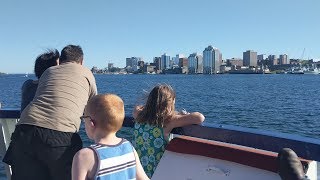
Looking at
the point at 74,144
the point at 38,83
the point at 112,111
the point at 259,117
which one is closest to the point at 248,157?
the point at 112,111

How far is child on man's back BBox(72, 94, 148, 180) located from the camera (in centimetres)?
232

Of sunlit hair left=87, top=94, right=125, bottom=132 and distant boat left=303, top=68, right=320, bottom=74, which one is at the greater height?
sunlit hair left=87, top=94, right=125, bottom=132

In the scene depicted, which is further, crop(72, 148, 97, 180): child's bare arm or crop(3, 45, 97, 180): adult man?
crop(3, 45, 97, 180): adult man

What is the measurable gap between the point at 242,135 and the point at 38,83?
1.74 meters

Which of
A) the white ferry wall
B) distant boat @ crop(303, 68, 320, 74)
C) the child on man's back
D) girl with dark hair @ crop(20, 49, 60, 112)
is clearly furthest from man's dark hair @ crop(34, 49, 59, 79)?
distant boat @ crop(303, 68, 320, 74)

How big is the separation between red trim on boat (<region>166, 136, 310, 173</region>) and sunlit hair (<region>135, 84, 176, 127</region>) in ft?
0.83

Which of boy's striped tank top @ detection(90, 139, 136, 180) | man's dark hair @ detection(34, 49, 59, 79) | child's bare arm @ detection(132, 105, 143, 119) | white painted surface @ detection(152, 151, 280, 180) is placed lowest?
white painted surface @ detection(152, 151, 280, 180)

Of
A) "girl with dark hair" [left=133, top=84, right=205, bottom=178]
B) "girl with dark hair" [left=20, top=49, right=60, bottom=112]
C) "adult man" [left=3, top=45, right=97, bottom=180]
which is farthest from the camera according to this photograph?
"girl with dark hair" [left=20, top=49, right=60, bottom=112]

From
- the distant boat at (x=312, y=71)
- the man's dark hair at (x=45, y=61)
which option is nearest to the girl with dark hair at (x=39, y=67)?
the man's dark hair at (x=45, y=61)

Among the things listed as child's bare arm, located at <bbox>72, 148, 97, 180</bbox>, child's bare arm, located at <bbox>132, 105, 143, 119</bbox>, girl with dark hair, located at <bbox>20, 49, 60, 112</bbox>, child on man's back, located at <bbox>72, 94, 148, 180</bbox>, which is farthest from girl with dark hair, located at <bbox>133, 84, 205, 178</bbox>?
child's bare arm, located at <bbox>72, 148, 97, 180</bbox>

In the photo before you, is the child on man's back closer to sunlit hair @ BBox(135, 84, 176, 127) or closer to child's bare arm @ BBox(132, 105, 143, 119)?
sunlit hair @ BBox(135, 84, 176, 127)

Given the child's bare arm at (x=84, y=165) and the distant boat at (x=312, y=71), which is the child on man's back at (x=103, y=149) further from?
the distant boat at (x=312, y=71)

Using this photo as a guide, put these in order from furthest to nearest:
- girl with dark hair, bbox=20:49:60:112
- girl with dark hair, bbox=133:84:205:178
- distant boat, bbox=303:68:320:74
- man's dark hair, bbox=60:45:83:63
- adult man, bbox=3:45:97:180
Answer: distant boat, bbox=303:68:320:74, girl with dark hair, bbox=20:49:60:112, man's dark hair, bbox=60:45:83:63, girl with dark hair, bbox=133:84:205:178, adult man, bbox=3:45:97:180

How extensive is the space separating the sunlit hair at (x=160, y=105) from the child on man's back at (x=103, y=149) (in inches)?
43.3
